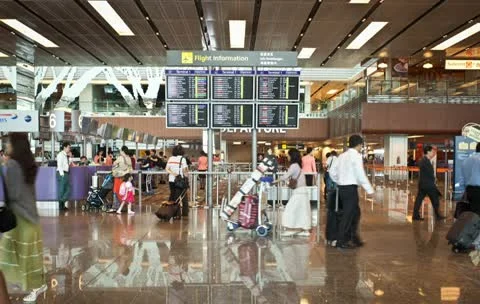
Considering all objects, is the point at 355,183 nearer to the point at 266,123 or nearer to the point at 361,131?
the point at 266,123

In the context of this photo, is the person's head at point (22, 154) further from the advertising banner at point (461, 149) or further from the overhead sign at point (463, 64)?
the overhead sign at point (463, 64)

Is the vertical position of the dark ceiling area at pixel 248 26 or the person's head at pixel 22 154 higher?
the dark ceiling area at pixel 248 26

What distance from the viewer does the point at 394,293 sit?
527 centimetres

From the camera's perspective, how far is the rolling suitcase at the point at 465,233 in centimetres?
731

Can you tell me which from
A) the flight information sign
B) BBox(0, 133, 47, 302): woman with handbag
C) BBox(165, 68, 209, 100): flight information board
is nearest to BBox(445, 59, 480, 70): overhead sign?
the flight information sign

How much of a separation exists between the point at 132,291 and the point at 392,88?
931 inches

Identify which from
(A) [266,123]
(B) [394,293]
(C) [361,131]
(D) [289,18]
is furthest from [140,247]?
(C) [361,131]

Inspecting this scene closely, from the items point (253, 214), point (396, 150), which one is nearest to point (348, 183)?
point (253, 214)

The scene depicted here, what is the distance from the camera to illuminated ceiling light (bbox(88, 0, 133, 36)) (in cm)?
1571

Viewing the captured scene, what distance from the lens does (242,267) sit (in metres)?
6.42

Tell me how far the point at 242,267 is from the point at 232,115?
6590mm

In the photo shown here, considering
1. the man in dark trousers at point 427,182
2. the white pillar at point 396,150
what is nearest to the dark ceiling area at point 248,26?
the white pillar at point 396,150

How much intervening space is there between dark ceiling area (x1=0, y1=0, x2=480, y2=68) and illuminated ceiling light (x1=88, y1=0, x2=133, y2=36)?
0.18 meters

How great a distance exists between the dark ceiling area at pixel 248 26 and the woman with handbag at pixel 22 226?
37.7 ft
